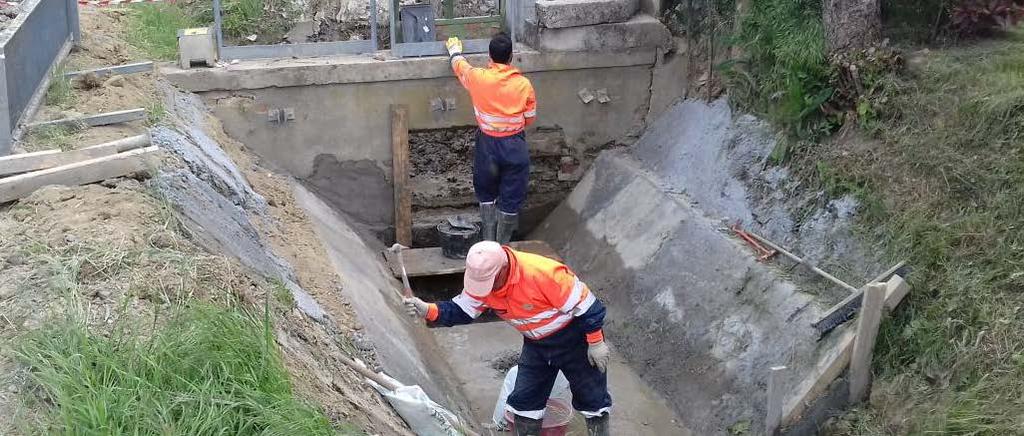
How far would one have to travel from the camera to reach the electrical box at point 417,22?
32.6ft

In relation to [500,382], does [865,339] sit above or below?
above

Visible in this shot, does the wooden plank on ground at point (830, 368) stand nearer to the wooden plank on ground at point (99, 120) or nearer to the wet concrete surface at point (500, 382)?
the wet concrete surface at point (500, 382)

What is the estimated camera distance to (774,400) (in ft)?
19.6

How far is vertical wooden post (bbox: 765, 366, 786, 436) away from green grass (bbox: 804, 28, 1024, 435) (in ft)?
1.38

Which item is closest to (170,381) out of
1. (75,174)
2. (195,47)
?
(75,174)

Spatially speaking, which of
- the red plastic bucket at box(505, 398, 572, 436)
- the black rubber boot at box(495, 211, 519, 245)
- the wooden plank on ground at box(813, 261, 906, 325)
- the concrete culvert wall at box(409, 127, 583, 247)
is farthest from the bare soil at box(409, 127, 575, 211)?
the wooden plank on ground at box(813, 261, 906, 325)

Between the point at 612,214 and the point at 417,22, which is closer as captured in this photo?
the point at 612,214

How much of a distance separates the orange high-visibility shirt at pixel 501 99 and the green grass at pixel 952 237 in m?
2.68

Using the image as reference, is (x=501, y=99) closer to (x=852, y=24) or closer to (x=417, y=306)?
(x=852, y=24)

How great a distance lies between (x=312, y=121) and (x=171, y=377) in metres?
6.21

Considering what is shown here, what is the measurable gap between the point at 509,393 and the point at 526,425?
306 millimetres

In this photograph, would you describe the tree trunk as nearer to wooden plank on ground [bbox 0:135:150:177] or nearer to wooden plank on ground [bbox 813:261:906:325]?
wooden plank on ground [bbox 813:261:906:325]

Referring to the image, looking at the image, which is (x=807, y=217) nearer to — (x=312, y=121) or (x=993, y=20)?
(x=993, y=20)

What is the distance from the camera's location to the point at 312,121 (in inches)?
379
